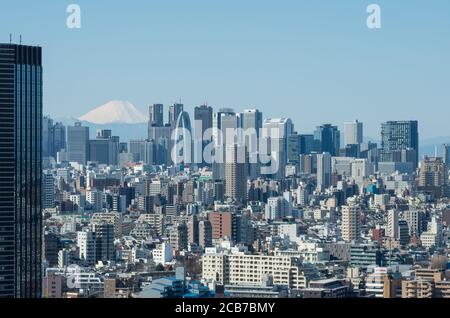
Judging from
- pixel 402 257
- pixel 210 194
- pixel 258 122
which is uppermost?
pixel 258 122

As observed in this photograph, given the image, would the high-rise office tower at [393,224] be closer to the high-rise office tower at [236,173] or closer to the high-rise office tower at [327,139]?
the high-rise office tower at [327,139]

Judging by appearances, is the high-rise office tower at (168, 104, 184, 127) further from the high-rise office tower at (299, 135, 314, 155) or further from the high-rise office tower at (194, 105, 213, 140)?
the high-rise office tower at (299, 135, 314, 155)

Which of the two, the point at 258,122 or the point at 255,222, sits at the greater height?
the point at 258,122
